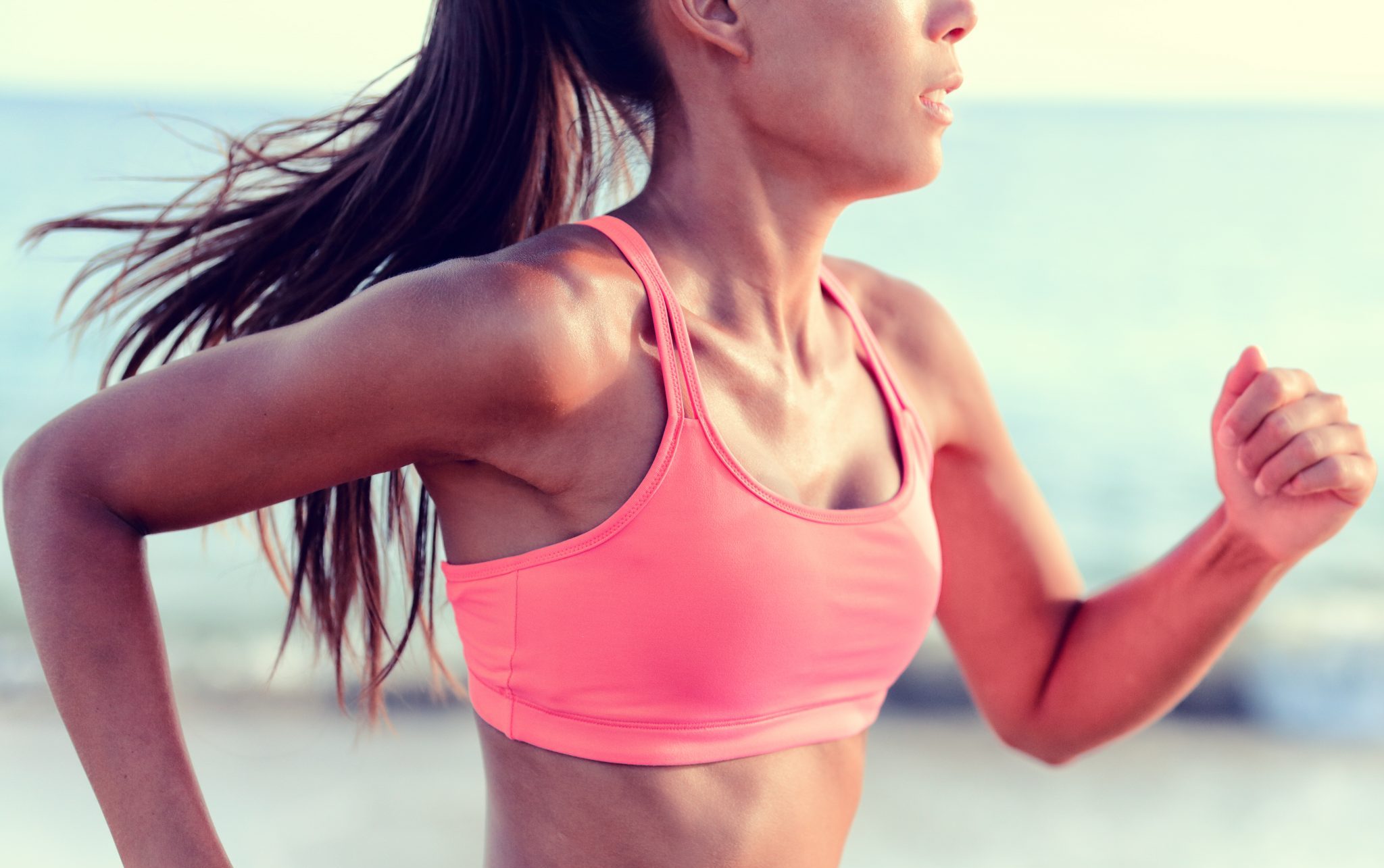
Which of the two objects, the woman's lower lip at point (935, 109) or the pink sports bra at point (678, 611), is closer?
the pink sports bra at point (678, 611)

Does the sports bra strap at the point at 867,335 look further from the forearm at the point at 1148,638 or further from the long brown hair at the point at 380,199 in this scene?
the forearm at the point at 1148,638

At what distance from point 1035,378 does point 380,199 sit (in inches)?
289

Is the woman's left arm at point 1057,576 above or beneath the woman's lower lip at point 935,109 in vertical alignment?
beneath

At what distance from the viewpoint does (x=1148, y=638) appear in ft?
4.17

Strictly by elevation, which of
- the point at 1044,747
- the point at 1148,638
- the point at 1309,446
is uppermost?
the point at 1309,446

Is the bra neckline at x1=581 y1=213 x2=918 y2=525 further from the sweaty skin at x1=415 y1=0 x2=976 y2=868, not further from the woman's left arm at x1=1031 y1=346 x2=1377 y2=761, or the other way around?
the woman's left arm at x1=1031 y1=346 x2=1377 y2=761

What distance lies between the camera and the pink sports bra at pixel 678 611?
3.04ft

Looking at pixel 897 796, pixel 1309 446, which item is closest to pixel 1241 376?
pixel 1309 446

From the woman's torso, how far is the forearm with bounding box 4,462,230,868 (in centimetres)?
24

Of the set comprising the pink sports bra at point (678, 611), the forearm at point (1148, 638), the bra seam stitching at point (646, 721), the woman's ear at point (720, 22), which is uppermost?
the woman's ear at point (720, 22)

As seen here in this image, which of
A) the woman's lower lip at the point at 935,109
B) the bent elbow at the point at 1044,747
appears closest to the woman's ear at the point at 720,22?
the woman's lower lip at the point at 935,109

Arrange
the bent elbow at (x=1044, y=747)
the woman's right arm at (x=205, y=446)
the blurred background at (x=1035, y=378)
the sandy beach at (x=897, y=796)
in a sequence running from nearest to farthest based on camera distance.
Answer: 1. the woman's right arm at (x=205, y=446)
2. the bent elbow at (x=1044, y=747)
3. the sandy beach at (x=897, y=796)
4. the blurred background at (x=1035, y=378)

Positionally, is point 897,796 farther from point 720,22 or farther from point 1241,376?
point 720,22

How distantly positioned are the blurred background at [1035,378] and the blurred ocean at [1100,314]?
0.03m
